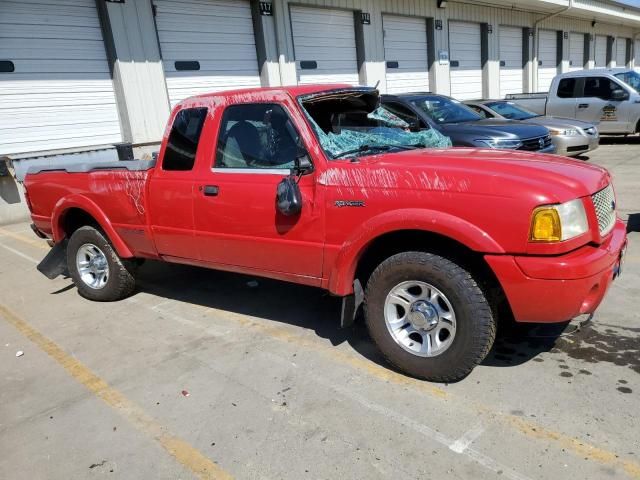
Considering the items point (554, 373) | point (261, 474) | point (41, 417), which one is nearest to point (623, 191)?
point (554, 373)

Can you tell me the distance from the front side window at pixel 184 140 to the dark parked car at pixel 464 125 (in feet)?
13.0

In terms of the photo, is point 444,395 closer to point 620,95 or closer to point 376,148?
point 376,148

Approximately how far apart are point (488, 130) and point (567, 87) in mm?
7486

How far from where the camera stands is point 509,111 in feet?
37.4

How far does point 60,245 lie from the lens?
5.21 meters

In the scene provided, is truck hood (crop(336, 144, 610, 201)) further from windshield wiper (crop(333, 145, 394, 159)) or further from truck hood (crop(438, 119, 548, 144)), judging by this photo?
truck hood (crop(438, 119, 548, 144))

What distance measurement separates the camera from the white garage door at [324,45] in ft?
45.4

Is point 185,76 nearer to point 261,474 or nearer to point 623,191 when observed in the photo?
point 623,191

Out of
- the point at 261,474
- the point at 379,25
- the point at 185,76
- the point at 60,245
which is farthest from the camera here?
the point at 379,25

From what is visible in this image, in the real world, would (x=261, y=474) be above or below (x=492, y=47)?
below

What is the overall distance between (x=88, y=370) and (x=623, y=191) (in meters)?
8.01

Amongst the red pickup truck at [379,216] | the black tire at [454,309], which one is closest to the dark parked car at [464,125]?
the red pickup truck at [379,216]

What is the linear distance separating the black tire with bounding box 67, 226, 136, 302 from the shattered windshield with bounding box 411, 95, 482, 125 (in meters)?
5.57

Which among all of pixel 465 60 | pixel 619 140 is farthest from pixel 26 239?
pixel 465 60
